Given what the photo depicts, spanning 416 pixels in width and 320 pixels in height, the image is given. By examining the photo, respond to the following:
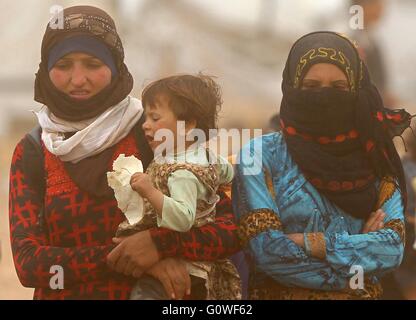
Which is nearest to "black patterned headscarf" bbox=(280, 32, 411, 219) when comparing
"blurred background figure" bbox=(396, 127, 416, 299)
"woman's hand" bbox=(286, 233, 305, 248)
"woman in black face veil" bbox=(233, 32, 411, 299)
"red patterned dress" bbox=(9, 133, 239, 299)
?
"woman in black face veil" bbox=(233, 32, 411, 299)

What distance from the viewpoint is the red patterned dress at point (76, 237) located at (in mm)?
3287

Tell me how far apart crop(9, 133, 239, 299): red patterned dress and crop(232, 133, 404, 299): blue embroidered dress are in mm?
101

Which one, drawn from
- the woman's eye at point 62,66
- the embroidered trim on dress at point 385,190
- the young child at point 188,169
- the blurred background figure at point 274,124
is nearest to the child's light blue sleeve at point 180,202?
the young child at point 188,169

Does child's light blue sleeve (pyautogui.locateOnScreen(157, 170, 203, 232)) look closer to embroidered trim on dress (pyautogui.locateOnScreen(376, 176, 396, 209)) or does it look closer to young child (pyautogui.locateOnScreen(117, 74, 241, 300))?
young child (pyautogui.locateOnScreen(117, 74, 241, 300))

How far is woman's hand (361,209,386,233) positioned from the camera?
341cm

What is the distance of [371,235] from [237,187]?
492 millimetres

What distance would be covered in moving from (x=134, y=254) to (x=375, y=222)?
33.3 inches

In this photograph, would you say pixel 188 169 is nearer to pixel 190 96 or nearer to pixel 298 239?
pixel 190 96

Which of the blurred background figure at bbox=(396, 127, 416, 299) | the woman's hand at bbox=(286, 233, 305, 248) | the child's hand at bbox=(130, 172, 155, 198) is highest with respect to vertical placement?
the blurred background figure at bbox=(396, 127, 416, 299)

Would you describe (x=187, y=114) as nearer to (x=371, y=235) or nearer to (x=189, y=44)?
(x=371, y=235)

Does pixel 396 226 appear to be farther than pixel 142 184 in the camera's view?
Yes

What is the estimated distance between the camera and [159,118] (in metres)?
3.31

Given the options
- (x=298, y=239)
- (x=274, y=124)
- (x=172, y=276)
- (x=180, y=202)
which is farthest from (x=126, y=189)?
(x=274, y=124)

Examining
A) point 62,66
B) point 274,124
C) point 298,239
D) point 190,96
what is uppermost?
point 274,124
